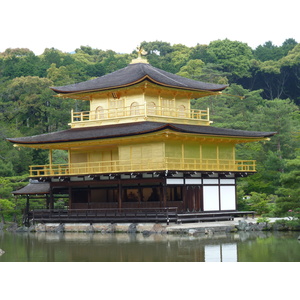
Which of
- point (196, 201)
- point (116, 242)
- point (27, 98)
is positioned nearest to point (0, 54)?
point (27, 98)

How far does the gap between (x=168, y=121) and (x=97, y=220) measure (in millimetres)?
8356

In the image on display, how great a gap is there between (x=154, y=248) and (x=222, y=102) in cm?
4796

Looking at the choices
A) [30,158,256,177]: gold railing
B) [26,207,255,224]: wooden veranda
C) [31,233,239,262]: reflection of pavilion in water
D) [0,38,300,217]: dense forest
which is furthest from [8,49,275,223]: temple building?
[31,233,239,262]: reflection of pavilion in water

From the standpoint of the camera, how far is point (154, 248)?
3056cm

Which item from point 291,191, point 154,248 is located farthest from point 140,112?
point 154,248

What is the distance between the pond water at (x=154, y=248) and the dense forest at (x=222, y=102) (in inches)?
155

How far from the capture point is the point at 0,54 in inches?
4550

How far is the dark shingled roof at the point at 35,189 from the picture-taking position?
47.4m

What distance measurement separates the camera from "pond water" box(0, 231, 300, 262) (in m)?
26.8

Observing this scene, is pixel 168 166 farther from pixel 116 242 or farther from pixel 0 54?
pixel 0 54

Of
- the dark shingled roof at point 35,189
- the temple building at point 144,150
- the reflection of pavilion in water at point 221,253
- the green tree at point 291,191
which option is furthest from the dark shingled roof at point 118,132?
the reflection of pavilion in water at point 221,253

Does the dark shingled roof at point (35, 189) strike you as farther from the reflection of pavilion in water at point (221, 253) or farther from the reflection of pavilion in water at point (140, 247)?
the reflection of pavilion in water at point (221, 253)

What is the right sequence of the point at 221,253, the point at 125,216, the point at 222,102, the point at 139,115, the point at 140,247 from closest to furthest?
the point at 221,253 → the point at 140,247 → the point at 125,216 → the point at 139,115 → the point at 222,102

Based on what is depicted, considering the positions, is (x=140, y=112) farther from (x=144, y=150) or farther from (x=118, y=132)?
(x=144, y=150)
